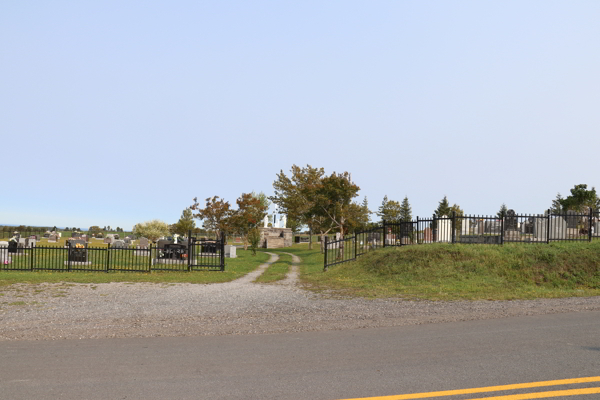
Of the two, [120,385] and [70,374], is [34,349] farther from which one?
[120,385]

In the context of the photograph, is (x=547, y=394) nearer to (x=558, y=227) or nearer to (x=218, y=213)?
(x=558, y=227)

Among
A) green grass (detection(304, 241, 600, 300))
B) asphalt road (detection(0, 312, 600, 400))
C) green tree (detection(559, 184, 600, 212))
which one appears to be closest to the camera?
asphalt road (detection(0, 312, 600, 400))

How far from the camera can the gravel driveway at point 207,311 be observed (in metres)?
9.55

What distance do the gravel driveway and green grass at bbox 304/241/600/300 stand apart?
2.44m

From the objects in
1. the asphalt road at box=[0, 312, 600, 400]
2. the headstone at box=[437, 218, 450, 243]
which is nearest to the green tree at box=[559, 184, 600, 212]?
the headstone at box=[437, 218, 450, 243]

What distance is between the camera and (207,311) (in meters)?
12.0

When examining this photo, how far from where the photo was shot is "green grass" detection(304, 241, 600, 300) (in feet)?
54.6

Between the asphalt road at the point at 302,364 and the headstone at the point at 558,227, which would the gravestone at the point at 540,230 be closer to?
the headstone at the point at 558,227

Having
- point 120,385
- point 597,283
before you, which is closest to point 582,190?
point 597,283

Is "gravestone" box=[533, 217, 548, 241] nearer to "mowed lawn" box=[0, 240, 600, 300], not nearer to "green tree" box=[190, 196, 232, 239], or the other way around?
"mowed lawn" box=[0, 240, 600, 300]

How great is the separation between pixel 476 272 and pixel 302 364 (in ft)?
46.4

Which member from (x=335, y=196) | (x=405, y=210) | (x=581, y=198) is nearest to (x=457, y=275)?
(x=335, y=196)

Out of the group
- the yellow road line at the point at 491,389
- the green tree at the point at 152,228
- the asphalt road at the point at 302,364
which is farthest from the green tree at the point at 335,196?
the yellow road line at the point at 491,389

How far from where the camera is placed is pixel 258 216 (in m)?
66.7
